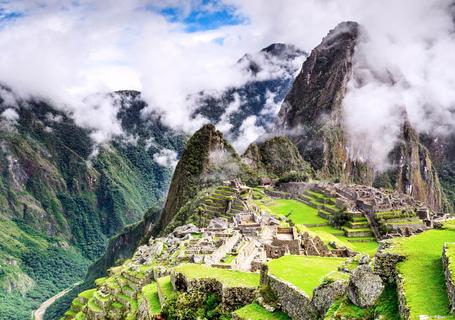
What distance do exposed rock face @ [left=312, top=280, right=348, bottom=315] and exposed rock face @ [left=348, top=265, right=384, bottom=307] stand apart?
31.8 inches

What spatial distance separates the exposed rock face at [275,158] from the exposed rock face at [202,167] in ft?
45.9

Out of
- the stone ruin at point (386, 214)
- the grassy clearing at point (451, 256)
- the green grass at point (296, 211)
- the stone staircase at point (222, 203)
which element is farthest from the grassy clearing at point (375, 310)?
the stone staircase at point (222, 203)

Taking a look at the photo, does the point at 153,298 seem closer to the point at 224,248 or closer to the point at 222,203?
the point at 224,248

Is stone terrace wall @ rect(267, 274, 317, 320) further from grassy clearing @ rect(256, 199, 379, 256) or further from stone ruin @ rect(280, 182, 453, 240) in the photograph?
grassy clearing @ rect(256, 199, 379, 256)

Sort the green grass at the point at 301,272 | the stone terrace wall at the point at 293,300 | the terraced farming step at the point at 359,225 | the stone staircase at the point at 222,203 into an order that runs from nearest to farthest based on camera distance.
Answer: the stone terrace wall at the point at 293,300 < the green grass at the point at 301,272 < the terraced farming step at the point at 359,225 < the stone staircase at the point at 222,203

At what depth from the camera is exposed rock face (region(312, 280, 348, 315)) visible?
12.3 meters

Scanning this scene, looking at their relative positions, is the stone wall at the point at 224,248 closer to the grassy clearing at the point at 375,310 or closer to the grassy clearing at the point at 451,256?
the grassy clearing at the point at 375,310

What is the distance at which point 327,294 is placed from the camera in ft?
41.2

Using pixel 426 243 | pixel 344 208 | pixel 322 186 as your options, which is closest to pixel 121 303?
pixel 426 243

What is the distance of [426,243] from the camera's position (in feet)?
44.8

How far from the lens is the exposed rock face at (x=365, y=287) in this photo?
11250 mm

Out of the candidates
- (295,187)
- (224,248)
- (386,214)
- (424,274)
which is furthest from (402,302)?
(295,187)

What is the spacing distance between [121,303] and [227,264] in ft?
34.4

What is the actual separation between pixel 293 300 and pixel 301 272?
2578mm
